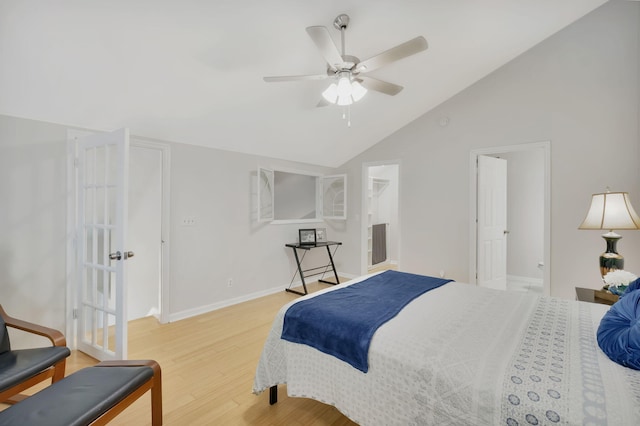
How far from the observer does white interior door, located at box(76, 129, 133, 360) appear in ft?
7.11

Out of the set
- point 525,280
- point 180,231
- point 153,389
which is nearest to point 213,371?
point 153,389

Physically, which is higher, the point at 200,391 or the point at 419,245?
the point at 419,245

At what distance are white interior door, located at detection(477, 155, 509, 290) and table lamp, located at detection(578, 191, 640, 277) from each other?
1.51m

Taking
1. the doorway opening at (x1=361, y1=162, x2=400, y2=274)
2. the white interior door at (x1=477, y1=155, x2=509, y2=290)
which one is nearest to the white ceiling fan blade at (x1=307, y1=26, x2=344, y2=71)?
the white interior door at (x1=477, y1=155, x2=509, y2=290)

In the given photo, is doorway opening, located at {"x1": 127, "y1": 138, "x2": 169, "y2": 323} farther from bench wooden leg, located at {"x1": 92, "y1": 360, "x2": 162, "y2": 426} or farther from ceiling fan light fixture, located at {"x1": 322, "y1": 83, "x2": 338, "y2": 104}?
ceiling fan light fixture, located at {"x1": 322, "y1": 83, "x2": 338, "y2": 104}

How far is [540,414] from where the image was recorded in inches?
39.0

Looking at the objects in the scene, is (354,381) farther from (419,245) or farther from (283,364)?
(419,245)

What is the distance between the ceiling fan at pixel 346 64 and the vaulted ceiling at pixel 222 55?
49 cm

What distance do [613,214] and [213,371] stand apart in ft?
11.2

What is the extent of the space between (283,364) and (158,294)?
8.07 feet

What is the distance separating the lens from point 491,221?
13.4 ft

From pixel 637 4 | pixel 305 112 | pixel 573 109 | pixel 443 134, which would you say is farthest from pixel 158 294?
pixel 637 4

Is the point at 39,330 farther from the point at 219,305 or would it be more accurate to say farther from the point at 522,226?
the point at 522,226

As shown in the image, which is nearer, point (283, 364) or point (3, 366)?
point (3, 366)
